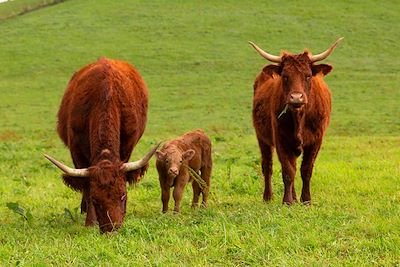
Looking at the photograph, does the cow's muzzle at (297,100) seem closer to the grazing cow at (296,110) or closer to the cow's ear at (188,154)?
the grazing cow at (296,110)

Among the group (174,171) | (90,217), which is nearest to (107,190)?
(90,217)

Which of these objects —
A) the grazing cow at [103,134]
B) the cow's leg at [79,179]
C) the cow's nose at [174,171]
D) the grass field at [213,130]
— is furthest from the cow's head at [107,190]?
the cow's nose at [174,171]

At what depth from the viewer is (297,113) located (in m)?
8.97

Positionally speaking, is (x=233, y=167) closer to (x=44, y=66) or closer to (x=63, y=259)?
(x=63, y=259)

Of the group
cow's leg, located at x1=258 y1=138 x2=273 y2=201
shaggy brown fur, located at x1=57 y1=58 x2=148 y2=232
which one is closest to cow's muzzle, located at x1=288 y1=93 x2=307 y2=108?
shaggy brown fur, located at x1=57 y1=58 x2=148 y2=232

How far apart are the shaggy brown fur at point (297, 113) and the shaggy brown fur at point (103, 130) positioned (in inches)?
78.1

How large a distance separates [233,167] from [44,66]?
98.9ft

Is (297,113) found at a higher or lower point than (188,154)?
higher

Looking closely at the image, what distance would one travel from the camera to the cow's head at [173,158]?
9.40m

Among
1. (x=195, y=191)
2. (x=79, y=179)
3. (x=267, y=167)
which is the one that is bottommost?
(x=195, y=191)

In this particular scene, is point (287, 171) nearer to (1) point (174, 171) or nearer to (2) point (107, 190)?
(1) point (174, 171)

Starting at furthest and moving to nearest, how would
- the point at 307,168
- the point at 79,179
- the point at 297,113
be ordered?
1. the point at 307,168
2. the point at 297,113
3. the point at 79,179

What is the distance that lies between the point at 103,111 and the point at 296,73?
256cm

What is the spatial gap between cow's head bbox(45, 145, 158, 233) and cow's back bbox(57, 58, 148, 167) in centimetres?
54
